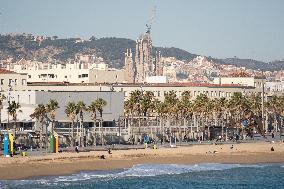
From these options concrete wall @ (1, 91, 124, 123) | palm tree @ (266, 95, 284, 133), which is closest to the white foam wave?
concrete wall @ (1, 91, 124, 123)

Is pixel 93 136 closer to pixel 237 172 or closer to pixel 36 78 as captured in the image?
pixel 237 172

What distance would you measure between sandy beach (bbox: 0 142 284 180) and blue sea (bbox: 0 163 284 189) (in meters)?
2.94

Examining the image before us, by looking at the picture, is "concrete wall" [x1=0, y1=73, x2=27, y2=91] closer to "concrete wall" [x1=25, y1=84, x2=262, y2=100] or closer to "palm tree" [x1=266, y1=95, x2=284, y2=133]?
"concrete wall" [x1=25, y1=84, x2=262, y2=100]

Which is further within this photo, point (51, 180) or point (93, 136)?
point (93, 136)

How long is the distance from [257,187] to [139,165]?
70.0 ft

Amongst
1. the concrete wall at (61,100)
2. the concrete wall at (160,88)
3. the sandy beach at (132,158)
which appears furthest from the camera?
the concrete wall at (160,88)

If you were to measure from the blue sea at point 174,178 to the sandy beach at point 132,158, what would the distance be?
294 cm

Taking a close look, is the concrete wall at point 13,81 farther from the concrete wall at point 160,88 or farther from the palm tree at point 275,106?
the palm tree at point 275,106

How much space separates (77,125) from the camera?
113 metres

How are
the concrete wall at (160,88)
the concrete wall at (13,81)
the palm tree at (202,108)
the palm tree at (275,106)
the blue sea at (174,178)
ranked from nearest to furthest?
the blue sea at (174,178) → the palm tree at (202,108) → the concrete wall at (13,81) → the concrete wall at (160,88) → the palm tree at (275,106)

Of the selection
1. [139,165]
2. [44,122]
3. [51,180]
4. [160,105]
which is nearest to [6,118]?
[44,122]

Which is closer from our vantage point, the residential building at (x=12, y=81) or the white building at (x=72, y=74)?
the residential building at (x=12, y=81)

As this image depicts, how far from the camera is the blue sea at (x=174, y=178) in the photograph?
69812 millimetres

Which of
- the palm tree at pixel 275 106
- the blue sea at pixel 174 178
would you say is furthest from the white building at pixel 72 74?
the blue sea at pixel 174 178
